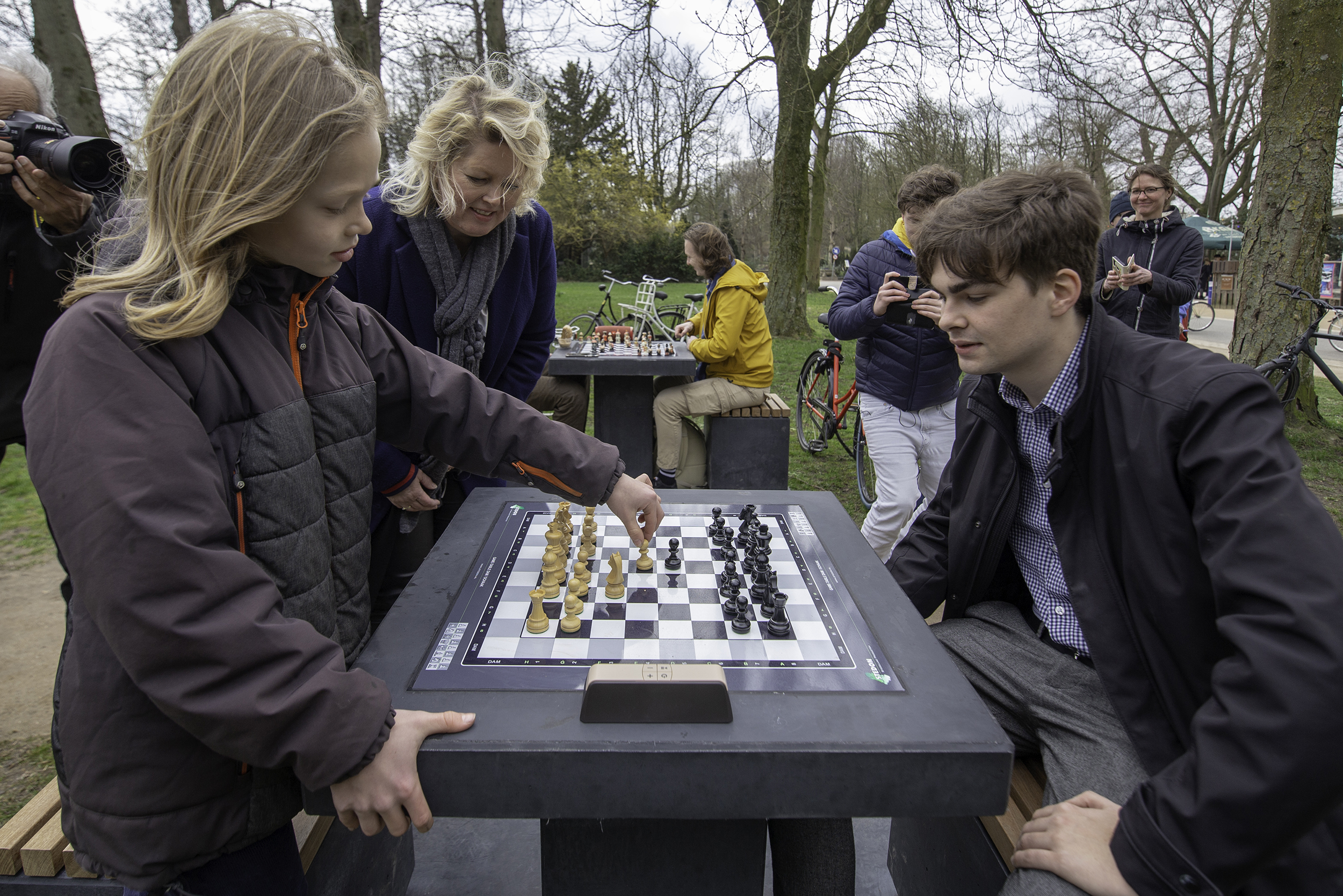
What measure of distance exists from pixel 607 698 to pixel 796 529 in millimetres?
914

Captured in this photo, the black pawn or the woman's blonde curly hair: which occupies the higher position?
the woman's blonde curly hair

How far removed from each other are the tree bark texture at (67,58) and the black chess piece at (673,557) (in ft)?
21.2

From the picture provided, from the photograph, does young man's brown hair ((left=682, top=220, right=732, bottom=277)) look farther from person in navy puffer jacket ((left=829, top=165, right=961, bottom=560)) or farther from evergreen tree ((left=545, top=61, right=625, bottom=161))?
evergreen tree ((left=545, top=61, right=625, bottom=161))

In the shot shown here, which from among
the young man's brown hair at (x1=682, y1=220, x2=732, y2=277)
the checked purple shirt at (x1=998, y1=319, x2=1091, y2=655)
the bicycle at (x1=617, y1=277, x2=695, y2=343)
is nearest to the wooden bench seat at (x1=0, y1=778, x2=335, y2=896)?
the checked purple shirt at (x1=998, y1=319, x2=1091, y2=655)

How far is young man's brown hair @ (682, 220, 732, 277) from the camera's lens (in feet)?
17.4

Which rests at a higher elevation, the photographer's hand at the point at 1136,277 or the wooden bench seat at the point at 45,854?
the photographer's hand at the point at 1136,277

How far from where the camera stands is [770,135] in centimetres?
1182

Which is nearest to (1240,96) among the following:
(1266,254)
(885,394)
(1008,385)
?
(1266,254)

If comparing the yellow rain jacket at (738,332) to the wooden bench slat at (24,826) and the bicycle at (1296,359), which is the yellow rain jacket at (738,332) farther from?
the wooden bench slat at (24,826)

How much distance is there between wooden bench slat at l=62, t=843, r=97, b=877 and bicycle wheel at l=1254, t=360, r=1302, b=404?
24.8 feet

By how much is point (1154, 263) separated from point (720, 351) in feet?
10.2

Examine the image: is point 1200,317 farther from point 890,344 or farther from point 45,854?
point 45,854

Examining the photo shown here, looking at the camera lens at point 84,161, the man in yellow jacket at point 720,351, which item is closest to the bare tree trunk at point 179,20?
the man in yellow jacket at point 720,351

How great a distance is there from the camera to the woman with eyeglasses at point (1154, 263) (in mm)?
5223
